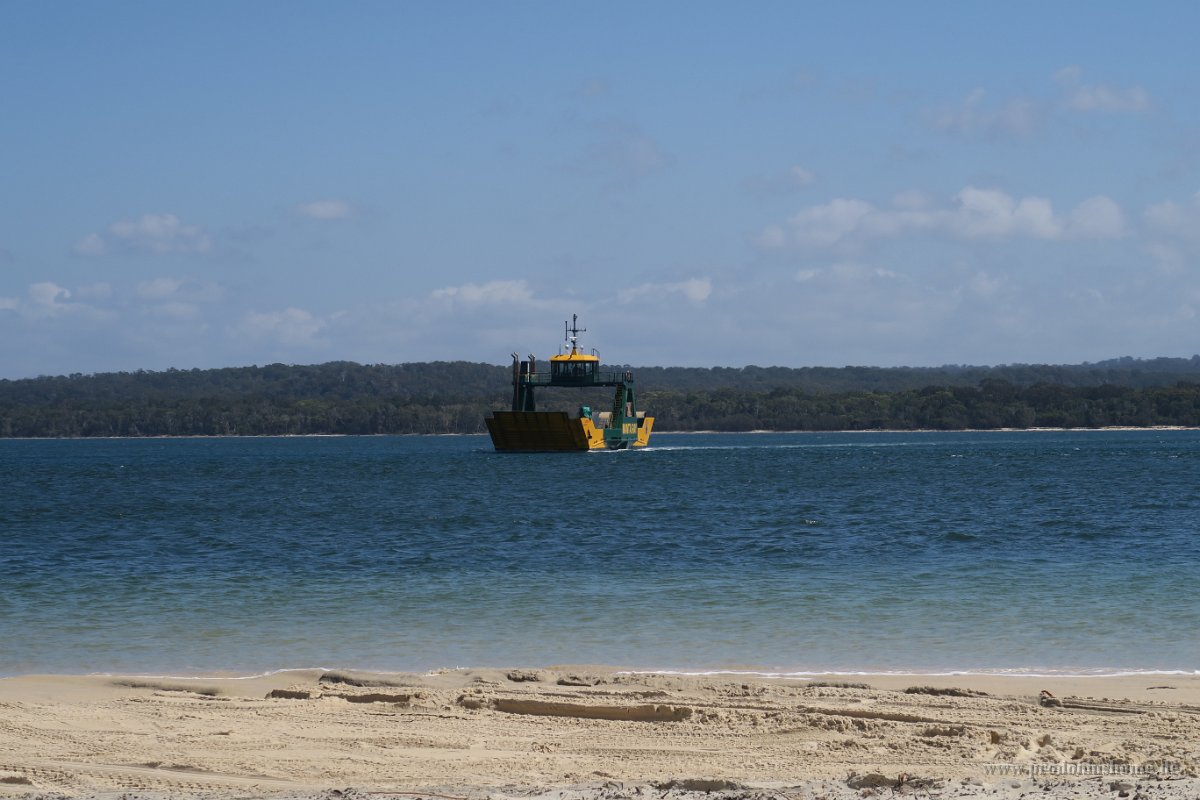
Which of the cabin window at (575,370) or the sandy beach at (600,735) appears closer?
the sandy beach at (600,735)

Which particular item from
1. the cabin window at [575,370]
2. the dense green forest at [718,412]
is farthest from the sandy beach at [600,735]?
the dense green forest at [718,412]

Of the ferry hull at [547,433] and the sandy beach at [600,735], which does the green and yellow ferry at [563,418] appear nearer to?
the ferry hull at [547,433]

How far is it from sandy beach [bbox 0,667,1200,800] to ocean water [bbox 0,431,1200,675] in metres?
1.32

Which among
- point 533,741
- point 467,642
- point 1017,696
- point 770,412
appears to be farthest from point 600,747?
point 770,412

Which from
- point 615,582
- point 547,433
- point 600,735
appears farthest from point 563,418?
point 600,735

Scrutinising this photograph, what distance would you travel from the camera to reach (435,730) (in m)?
8.84

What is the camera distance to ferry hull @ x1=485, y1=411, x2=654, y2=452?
69.8 m

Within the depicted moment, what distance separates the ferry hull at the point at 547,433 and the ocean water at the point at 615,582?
30395mm

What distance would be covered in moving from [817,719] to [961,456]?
65.6 meters

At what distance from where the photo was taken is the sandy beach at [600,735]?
7.34 meters

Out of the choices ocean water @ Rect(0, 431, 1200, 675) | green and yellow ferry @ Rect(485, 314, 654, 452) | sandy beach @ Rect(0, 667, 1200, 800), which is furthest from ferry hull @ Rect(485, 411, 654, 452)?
sandy beach @ Rect(0, 667, 1200, 800)

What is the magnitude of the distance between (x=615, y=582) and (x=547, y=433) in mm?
53899

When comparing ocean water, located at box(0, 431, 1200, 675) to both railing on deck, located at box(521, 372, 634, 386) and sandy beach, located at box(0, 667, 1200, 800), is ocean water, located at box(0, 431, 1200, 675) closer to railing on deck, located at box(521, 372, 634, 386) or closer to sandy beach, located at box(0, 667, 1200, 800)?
sandy beach, located at box(0, 667, 1200, 800)

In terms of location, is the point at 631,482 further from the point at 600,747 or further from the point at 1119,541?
the point at 600,747
